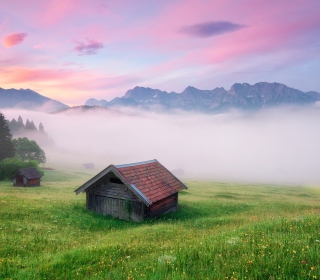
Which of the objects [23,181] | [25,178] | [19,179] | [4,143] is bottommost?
[23,181]

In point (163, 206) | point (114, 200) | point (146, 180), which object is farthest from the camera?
point (163, 206)

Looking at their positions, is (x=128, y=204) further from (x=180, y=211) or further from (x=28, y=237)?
(x=28, y=237)

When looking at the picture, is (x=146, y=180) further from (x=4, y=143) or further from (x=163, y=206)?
(x=4, y=143)

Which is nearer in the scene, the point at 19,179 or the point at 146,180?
the point at 146,180

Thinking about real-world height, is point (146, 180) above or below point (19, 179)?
above

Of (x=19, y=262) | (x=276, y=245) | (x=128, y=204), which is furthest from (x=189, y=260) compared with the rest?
(x=128, y=204)

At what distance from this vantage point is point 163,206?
79.4 feet

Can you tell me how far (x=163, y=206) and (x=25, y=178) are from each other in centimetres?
4942

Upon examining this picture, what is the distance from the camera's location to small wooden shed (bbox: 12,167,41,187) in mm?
60456

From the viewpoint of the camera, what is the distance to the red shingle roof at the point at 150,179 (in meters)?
21.9

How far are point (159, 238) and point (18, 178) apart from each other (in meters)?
60.7

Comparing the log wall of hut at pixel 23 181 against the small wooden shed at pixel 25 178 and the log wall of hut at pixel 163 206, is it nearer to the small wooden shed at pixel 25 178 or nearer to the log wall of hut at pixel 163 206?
the small wooden shed at pixel 25 178

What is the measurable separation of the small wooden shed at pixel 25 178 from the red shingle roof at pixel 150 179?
45.4 m

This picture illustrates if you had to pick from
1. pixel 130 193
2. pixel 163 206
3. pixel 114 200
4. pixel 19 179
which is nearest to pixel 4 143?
pixel 19 179
